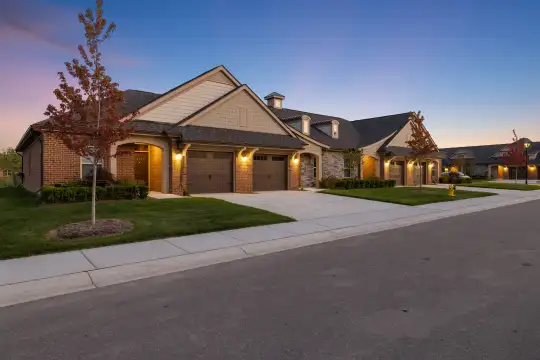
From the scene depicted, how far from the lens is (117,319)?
407 cm

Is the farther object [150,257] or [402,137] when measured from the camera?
[402,137]

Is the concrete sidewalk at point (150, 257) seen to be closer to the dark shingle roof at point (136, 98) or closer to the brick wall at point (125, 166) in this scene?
the brick wall at point (125, 166)

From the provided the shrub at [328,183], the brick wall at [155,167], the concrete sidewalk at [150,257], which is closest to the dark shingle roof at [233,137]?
the brick wall at [155,167]

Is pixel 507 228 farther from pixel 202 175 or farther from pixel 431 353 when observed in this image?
pixel 202 175

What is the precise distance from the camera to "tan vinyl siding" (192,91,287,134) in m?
20.4

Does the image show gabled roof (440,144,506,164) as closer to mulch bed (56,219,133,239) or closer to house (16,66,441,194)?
house (16,66,441,194)

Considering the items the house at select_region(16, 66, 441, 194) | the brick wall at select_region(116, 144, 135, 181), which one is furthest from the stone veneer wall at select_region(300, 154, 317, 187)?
the brick wall at select_region(116, 144, 135, 181)

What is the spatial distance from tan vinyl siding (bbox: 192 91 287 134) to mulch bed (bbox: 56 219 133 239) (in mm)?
11261

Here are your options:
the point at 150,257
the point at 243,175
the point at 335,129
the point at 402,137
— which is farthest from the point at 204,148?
the point at 402,137

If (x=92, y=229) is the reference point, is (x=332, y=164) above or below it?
above

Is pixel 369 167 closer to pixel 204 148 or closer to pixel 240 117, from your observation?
pixel 240 117

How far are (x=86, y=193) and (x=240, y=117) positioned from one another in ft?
35.0

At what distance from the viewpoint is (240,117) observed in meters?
21.5

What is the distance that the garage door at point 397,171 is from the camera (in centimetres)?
3306
